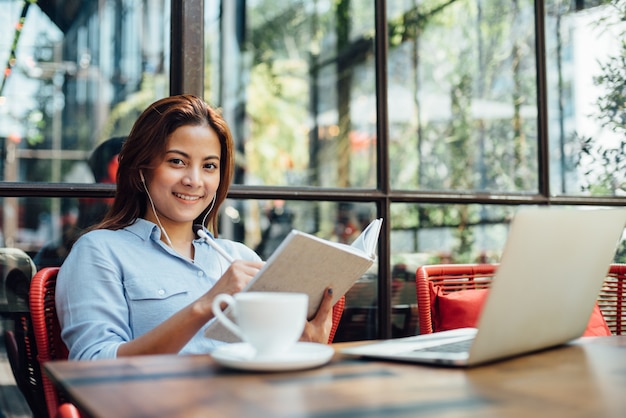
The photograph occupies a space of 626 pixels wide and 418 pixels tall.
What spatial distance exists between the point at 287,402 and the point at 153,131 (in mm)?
1016

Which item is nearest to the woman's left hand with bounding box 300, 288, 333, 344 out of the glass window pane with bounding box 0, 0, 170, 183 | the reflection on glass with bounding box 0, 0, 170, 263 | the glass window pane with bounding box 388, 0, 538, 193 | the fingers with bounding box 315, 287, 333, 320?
the fingers with bounding box 315, 287, 333, 320

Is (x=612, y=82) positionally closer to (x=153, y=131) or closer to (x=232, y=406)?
(x=153, y=131)

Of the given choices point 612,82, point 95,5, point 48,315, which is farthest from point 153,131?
point 95,5

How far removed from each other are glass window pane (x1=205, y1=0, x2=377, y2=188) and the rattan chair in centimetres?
482

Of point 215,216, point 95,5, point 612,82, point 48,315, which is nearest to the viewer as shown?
point 48,315

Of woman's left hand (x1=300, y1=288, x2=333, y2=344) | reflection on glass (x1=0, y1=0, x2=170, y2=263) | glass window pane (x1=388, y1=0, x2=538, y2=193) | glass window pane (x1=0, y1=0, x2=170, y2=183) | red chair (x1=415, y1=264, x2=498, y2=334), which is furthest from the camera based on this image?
glass window pane (x1=0, y1=0, x2=170, y2=183)

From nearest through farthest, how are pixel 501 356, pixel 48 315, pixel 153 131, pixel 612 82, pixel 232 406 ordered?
pixel 232 406 < pixel 501 356 < pixel 48 315 < pixel 153 131 < pixel 612 82

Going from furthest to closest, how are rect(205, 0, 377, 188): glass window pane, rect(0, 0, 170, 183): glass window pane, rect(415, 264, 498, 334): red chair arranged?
1. rect(205, 0, 377, 188): glass window pane
2. rect(0, 0, 170, 183): glass window pane
3. rect(415, 264, 498, 334): red chair

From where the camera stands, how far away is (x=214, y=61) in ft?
27.0

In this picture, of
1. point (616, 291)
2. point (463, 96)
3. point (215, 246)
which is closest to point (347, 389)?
point (215, 246)

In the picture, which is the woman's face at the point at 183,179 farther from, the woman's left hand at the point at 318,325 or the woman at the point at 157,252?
the woman's left hand at the point at 318,325

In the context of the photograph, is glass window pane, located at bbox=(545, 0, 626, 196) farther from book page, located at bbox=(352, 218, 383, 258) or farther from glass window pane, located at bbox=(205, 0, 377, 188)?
glass window pane, located at bbox=(205, 0, 377, 188)

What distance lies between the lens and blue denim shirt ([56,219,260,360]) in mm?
1358

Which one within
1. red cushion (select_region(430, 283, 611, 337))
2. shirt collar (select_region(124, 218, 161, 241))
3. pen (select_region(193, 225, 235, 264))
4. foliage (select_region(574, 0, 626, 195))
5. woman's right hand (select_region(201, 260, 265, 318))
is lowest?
red cushion (select_region(430, 283, 611, 337))
